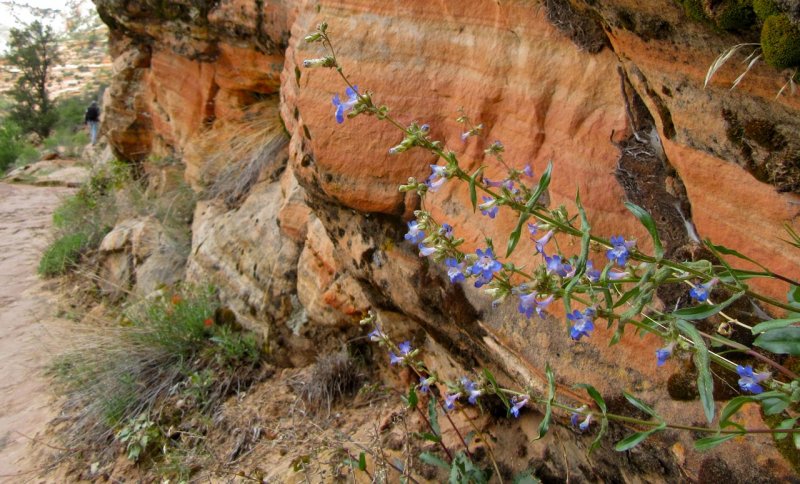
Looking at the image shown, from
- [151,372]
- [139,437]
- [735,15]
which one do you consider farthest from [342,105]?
[151,372]

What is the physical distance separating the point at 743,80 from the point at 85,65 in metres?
38.9

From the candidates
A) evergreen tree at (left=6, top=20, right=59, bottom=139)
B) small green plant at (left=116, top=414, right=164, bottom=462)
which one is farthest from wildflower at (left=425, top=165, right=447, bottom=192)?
evergreen tree at (left=6, top=20, right=59, bottom=139)

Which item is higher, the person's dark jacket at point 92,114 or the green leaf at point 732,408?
the green leaf at point 732,408

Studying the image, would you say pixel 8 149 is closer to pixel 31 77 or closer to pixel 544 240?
pixel 31 77

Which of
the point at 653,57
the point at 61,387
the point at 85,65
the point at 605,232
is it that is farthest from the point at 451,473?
the point at 85,65

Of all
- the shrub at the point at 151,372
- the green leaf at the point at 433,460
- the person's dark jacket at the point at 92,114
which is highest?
the green leaf at the point at 433,460

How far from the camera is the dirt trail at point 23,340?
4.20 m

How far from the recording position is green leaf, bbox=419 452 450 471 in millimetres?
2266

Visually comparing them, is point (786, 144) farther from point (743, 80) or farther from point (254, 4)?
point (254, 4)

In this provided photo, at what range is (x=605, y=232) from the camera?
190 centimetres

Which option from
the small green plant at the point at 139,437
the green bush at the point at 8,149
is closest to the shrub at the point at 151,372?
the small green plant at the point at 139,437

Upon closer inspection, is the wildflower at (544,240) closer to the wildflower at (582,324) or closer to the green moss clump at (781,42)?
the wildflower at (582,324)

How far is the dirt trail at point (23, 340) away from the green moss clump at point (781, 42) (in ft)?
14.6

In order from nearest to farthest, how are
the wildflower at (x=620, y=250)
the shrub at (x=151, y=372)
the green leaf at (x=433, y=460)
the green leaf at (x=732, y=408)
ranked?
the green leaf at (x=732, y=408) → the wildflower at (x=620, y=250) → the green leaf at (x=433, y=460) → the shrub at (x=151, y=372)
